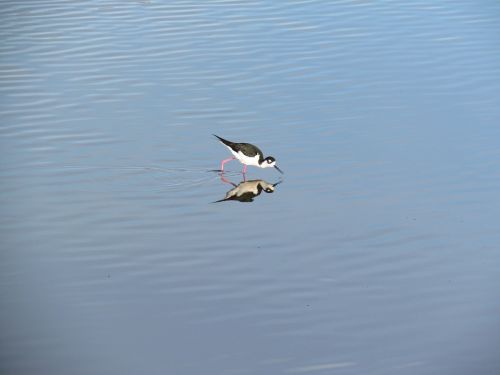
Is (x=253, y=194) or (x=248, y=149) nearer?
(x=253, y=194)

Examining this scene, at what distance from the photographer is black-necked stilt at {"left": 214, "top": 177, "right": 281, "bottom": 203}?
1688 centimetres

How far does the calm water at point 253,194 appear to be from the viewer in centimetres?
1224

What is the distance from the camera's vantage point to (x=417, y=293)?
13.3 m

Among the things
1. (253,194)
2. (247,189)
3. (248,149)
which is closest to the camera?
(253,194)

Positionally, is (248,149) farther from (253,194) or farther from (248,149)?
(253,194)

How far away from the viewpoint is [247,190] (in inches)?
685

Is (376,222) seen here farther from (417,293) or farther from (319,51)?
(319,51)

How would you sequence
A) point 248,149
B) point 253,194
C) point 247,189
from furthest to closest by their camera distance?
1. point 247,189
2. point 248,149
3. point 253,194

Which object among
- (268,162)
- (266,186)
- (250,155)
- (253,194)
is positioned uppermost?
(250,155)

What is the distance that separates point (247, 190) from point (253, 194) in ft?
0.84

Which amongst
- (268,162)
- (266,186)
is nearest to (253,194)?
(266,186)

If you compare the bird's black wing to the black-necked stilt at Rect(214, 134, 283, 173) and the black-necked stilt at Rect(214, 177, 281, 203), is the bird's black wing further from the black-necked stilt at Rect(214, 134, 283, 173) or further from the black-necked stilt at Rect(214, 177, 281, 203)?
the black-necked stilt at Rect(214, 177, 281, 203)

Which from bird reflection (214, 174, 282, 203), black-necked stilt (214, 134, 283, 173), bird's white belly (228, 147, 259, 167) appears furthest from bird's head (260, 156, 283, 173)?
bird reflection (214, 174, 282, 203)

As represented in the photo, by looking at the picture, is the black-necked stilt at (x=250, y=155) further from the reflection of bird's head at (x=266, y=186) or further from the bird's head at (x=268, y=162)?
the reflection of bird's head at (x=266, y=186)
